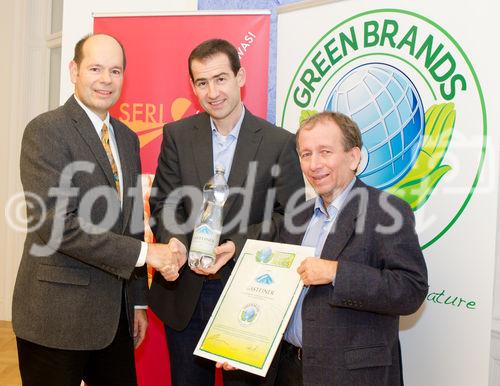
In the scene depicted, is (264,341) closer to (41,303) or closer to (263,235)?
(263,235)

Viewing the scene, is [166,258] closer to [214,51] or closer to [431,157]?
[214,51]

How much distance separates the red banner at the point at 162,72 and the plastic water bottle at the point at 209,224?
111 centimetres

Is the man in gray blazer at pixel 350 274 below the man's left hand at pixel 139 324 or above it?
above

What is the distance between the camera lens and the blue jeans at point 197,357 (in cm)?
239

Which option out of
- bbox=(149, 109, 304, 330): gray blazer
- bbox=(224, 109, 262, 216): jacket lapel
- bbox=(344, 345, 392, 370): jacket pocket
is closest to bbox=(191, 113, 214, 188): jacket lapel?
bbox=(149, 109, 304, 330): gray blazer

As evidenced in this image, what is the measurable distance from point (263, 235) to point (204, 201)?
1.03ft

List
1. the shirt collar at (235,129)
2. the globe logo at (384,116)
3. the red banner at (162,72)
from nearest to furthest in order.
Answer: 1. the shirt collar at (235,129)
2. the globe logo at (384,116)
3. the red banner at (162,72)

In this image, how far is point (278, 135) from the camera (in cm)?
249

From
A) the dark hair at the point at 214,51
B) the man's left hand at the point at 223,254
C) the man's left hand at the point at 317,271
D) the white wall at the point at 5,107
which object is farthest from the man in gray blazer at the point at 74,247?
the white wall at the point at 5,107

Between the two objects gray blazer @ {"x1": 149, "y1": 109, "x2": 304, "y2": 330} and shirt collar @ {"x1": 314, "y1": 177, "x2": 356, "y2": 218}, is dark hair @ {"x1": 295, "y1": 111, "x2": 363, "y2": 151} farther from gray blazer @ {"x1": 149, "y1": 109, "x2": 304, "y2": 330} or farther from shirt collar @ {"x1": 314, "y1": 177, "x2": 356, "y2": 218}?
gray blazer @ {"x1": 149, "y1": 109, "x2": 304, "y2": 330}

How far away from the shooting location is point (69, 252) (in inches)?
81.4

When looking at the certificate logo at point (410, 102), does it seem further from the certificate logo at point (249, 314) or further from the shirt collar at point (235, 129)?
the certificate logo at point (249, 314)

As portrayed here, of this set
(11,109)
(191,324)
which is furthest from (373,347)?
(11,109)

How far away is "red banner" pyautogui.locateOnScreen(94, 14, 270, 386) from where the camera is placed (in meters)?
3.37
